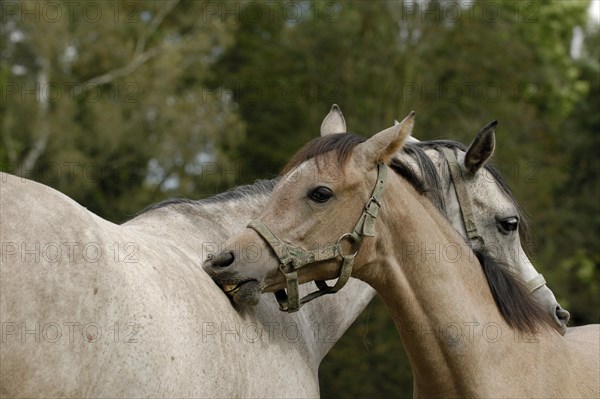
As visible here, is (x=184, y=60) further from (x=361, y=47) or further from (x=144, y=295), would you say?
(x=144, y=295)

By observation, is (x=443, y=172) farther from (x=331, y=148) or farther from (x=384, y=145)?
(x=331, y=148)

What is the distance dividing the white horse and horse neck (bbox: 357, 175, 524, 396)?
743 mm

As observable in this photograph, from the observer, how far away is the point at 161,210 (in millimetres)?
5160

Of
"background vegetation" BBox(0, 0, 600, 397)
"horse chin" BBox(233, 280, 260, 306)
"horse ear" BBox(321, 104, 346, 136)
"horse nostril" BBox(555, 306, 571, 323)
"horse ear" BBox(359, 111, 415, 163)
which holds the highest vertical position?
"horse ear" BBox(359, 111, 415, 163)

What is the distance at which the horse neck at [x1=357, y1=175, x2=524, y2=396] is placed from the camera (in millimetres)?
5059

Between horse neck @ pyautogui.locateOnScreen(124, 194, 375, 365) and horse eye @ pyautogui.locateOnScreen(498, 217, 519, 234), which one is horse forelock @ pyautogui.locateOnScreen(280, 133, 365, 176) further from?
horse eye @ pyautogui.locateOnScreen(498, 217, 519, 234)

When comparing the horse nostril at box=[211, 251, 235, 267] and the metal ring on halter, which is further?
the metal ring on halter

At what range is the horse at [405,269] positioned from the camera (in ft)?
15.5

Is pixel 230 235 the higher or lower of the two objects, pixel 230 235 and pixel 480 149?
the lower

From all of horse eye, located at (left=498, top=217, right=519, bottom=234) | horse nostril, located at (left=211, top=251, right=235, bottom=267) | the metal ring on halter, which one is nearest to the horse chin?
horse nostril, located at (left=211, top=251, right=235, bottom=267)

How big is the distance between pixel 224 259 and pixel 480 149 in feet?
6.49

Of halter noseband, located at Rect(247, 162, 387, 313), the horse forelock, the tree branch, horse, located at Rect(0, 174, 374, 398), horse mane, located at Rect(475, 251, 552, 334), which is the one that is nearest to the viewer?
horse, located at Rect(0, 174, 374, 398)

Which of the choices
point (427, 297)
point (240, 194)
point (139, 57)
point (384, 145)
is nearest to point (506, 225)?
point (427, 297)

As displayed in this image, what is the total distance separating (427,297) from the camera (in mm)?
5094
